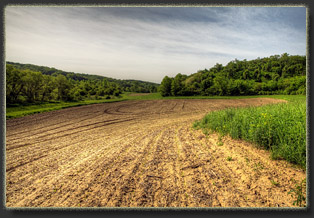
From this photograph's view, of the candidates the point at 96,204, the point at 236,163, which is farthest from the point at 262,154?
the point at 96,204

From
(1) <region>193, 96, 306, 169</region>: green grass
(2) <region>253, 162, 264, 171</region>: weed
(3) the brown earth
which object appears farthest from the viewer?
(2) <region>253, 162, 264, 171</region>: weed

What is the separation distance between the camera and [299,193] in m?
2.26

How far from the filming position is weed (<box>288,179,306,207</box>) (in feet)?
7.06

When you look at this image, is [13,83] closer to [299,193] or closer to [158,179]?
[158,179]

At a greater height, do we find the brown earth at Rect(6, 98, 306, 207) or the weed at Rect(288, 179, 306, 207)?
the weed at Rect(288, 179, 306, 207)

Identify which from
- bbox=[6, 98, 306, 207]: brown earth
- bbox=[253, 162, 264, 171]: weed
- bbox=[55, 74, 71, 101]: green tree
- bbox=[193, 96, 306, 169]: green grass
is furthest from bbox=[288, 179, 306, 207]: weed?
bbox=[55, 74, 71, 101]: green tree

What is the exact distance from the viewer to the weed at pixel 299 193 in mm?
2151

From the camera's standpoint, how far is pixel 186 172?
141 inches

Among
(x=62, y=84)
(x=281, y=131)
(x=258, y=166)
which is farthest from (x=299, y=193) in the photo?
(x=62, y=84)

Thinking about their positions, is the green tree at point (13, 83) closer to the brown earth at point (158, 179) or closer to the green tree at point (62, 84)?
the brown earth at point (158, 179)

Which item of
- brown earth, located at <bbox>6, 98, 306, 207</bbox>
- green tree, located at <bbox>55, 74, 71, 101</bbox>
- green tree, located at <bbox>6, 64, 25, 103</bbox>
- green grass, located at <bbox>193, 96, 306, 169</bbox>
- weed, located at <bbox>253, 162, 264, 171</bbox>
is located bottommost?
brown earth, located at <bbox>6, 98, 306, 207</bbox>

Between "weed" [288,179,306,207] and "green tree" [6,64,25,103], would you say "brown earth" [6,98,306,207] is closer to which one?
"weed" [288,179,306,207]

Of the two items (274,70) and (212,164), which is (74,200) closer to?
(212,164)

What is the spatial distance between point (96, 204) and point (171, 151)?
313 centimetres
